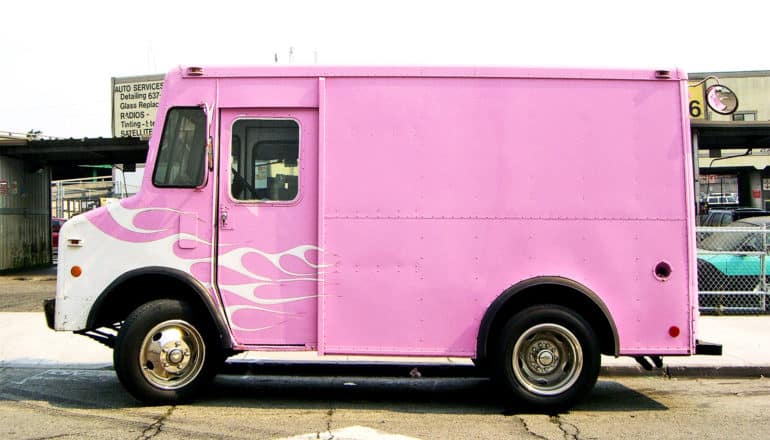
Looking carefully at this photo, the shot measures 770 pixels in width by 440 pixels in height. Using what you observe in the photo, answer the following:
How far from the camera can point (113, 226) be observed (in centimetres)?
593

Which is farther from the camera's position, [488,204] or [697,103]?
[697,103]

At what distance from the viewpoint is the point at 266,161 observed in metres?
5.91

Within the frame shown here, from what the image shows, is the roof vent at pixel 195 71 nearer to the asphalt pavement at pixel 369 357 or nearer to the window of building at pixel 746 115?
the asphalt pavement at pixel 369 357

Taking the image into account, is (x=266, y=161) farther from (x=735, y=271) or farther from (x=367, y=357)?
(x=735, y=271)

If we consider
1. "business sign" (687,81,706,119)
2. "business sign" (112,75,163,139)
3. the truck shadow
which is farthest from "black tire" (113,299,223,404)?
"business sign" (112,75,163,139)

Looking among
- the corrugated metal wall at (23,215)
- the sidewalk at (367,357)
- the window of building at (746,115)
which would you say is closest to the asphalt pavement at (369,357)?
the sidewalk at (367,357)

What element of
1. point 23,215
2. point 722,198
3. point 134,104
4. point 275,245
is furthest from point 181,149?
point 722,198

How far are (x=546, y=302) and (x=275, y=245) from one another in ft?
7.76

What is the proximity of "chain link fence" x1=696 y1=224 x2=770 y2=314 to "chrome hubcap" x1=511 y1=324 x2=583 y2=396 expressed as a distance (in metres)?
6.13

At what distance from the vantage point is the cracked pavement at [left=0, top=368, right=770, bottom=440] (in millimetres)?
5242

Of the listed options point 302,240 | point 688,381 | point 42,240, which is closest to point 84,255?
point 302,240

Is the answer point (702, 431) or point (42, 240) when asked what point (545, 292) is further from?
point (42, 240)

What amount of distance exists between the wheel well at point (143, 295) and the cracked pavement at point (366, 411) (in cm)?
76

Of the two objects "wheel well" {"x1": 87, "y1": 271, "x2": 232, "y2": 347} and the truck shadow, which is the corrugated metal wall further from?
"wheel well" {"x1": 87, "y1": 271, "x2": 232, "y2": 347}
